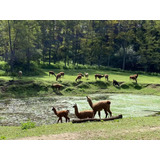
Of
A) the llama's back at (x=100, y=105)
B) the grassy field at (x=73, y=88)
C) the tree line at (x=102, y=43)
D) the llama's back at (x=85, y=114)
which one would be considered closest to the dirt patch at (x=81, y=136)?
the llama's back at (x=85, y=114)

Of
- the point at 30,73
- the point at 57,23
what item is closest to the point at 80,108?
the point at 30,73

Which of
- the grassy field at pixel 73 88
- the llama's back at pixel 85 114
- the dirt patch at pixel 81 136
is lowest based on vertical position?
the grassy field at pixel 73 88

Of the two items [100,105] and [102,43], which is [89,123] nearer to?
[100,105]

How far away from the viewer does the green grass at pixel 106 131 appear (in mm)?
13375

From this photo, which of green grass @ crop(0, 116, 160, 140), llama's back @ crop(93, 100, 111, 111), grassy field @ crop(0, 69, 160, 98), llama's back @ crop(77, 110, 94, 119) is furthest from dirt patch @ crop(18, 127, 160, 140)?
grassy field @ crop(0, 69, 160, 98)

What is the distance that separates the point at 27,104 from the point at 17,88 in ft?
25.0

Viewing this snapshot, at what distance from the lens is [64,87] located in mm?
37250

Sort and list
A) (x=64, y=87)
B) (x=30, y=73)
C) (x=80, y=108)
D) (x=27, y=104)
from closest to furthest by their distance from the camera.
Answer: (x=80, y=108) < (x=27, y=104) < (x=64, y=87) < (x=30, y=73)

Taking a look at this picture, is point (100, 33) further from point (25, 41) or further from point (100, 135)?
point (100, 135)

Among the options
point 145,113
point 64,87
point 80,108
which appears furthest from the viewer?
point 64,87

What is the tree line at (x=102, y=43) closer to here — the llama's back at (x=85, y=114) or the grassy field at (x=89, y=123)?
the grassy field at (x=89, y=123)

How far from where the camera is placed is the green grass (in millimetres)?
13375

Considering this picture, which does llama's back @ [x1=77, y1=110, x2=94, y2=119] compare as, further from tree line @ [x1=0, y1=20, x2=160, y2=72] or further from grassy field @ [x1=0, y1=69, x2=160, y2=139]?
tree line @ [x1=0, y1=20, x2=160, y2=72]

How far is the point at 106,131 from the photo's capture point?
46.7ft
